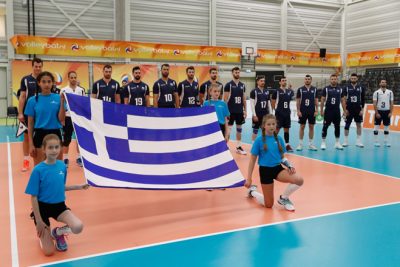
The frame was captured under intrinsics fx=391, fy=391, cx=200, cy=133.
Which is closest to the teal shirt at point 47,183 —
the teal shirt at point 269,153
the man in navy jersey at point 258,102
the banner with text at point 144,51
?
the teal shirt at point 269,153

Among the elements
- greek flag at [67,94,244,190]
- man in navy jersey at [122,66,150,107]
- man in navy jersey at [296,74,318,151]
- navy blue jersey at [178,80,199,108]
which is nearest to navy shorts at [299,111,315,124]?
man in navy jersey at [296,74,318,151]

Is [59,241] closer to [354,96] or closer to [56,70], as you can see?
[354,96]

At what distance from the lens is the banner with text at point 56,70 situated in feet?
54.7

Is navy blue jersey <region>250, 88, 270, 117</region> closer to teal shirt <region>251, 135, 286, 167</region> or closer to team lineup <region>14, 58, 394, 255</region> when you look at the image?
team lineup <region>14, 58, 394, 255</region>

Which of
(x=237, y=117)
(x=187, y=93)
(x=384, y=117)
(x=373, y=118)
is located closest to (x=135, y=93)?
(x=187, y=93)

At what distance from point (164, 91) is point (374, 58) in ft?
63.7

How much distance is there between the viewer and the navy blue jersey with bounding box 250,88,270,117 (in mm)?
8594

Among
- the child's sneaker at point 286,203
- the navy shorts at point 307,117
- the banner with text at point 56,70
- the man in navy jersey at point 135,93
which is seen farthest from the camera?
the banner with text at point 56,70

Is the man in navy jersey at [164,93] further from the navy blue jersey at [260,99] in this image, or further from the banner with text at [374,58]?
the banner with text at [374,58]

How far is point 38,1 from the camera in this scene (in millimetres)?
18062

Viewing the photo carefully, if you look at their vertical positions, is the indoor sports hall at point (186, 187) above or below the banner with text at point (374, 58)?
below

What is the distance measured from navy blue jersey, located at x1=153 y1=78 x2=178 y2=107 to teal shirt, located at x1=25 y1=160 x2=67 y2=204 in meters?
4.29

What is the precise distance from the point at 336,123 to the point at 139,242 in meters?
6.82

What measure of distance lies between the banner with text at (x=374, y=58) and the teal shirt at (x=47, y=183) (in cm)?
2240
